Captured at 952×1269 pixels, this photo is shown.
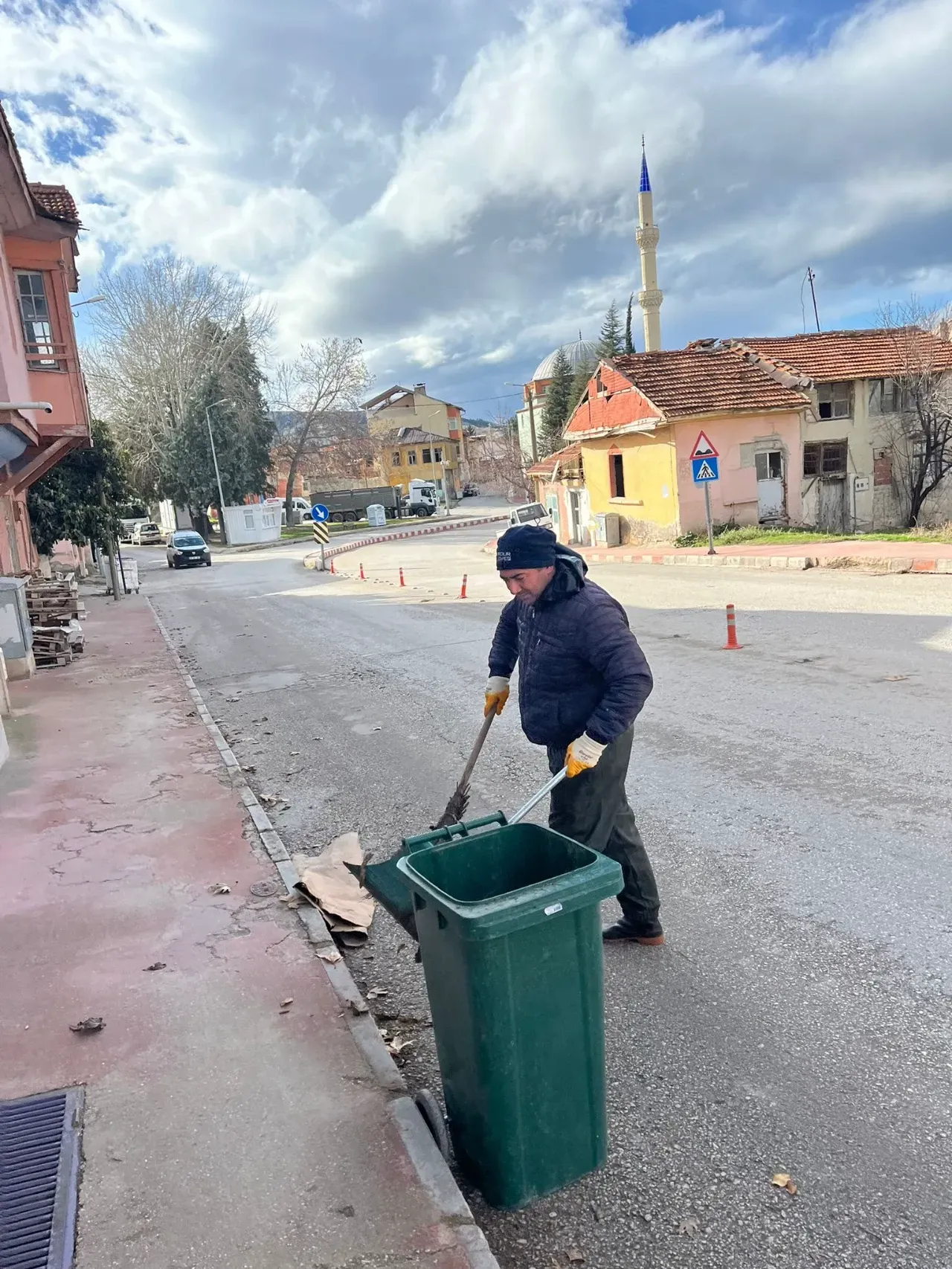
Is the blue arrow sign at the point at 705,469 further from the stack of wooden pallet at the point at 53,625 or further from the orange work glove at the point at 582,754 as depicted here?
the orange work glove at the point at 582,754

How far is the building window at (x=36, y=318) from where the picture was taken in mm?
16953

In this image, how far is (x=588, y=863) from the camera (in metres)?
2.66

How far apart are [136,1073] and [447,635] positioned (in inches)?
397

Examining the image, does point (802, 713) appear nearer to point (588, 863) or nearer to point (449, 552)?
point (588, 863)

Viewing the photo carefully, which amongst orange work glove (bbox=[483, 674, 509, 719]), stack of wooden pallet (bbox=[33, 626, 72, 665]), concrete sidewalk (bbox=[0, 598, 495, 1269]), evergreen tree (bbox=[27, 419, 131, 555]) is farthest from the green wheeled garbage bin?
evergreen tree (bbox=[27, 419, 131, 555])

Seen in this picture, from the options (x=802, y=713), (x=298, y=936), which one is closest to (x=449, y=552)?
(x=802, y=713)

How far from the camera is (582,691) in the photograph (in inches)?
145

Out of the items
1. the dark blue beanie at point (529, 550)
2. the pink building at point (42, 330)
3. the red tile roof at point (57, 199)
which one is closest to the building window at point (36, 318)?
the pink building at point (42, 330)

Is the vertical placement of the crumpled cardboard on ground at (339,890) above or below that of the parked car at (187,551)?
below

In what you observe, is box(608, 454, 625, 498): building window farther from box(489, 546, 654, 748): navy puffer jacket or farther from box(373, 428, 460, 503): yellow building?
box(373, 428, 460, 503): yellow building

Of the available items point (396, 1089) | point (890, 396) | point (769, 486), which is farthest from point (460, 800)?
point (890, 396)

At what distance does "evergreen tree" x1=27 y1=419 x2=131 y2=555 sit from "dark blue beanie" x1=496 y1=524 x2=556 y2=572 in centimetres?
2276

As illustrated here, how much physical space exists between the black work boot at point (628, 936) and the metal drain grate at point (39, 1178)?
230 centimetres

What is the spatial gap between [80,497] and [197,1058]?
23.2m
